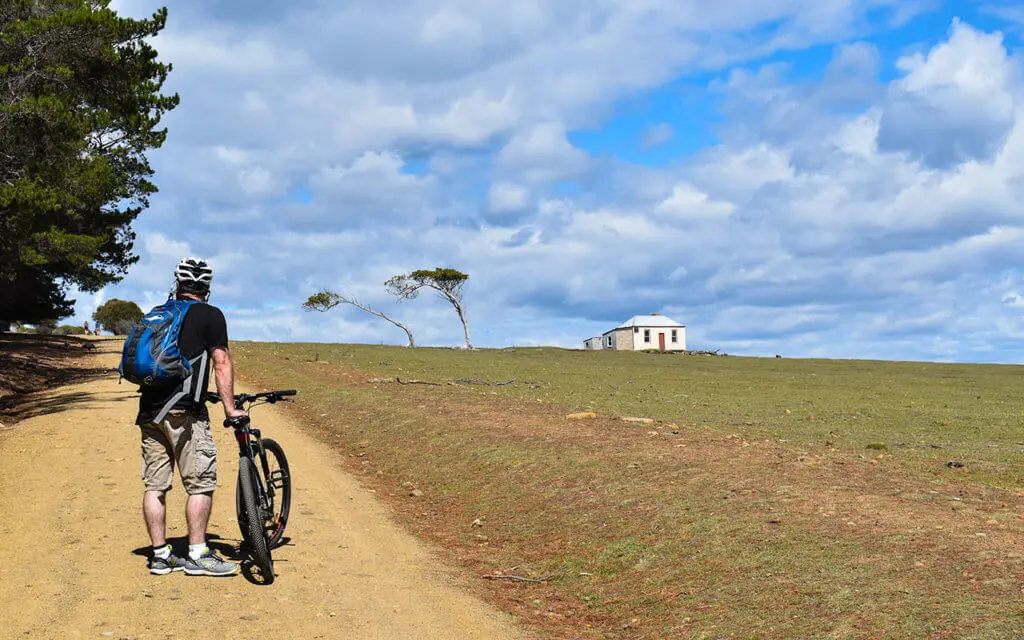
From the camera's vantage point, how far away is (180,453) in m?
7.97

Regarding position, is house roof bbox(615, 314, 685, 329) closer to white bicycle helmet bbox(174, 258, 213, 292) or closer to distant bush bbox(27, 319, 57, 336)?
distant bush bbox(27, 319, 57, 336)

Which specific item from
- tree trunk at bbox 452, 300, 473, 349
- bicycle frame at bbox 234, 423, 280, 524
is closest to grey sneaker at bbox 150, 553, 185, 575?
bicycle frame at bbox 234, 423, 280, 524

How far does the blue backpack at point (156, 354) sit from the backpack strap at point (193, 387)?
0.18 feet

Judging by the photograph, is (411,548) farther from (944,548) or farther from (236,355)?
(236,355)

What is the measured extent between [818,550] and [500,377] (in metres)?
29.1

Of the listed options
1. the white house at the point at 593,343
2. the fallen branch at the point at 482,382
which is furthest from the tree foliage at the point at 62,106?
the white house at the point at 593,343

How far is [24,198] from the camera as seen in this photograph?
897 inches

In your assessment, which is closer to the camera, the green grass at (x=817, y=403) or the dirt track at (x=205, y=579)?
the dirt track at (x=205, y=579)

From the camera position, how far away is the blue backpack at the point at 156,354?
25.2 ft

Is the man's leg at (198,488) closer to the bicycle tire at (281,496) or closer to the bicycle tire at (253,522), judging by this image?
the bicycle tire at (253,522)

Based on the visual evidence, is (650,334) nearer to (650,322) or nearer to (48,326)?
(650,322)

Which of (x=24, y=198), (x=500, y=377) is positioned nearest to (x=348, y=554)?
(x=24, y=198)

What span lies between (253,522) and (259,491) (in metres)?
0.60

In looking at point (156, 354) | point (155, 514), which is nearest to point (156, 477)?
point (155, 514)
